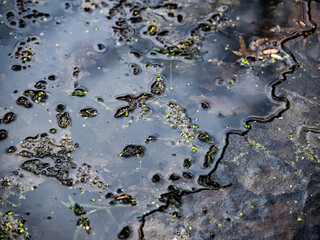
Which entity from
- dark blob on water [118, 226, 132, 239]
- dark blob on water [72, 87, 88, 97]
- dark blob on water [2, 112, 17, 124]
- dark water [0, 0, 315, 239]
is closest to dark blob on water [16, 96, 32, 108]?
dark water [0, 0, 315, 239]

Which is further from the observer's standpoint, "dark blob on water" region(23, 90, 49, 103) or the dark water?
"dark blob on water" region(23, 90, 49, 103)

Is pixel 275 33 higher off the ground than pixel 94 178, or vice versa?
pixel 275 33

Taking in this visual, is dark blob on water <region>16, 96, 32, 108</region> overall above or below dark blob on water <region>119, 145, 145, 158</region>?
above

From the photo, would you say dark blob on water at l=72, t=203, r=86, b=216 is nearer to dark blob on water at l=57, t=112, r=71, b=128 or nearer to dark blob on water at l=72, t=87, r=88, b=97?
dark blob on water at l=57, t=112, r=71, b=128

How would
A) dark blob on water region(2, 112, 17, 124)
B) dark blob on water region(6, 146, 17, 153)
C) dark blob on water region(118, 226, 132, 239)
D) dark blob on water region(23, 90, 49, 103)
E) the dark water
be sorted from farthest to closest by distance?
dark blob on water region(23, 90, 49, 103) → dark blob on water region(2, 112, 17, 124) → dark blob on water region(6, 146, 17, 153) → the dark water → dark blob on water region(118, 226, 132, 239)

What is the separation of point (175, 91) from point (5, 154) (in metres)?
1.53

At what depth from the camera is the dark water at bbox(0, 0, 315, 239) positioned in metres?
2.45

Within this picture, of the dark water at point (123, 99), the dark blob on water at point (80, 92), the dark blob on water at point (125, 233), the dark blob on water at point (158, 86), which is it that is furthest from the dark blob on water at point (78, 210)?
the dark blob on water at point (158, 86)

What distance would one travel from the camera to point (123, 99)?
2.87m

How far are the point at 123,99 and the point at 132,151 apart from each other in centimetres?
52

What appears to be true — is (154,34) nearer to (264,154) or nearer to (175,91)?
(175,91)

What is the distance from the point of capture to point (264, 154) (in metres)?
2.65

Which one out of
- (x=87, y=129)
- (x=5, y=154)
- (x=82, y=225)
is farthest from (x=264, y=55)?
(x=5, y=154)

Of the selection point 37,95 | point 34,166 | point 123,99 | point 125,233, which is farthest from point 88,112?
point 125,233
